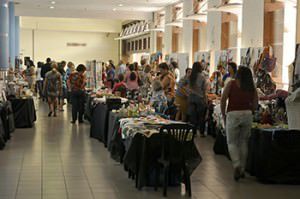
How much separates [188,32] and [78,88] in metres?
5.68

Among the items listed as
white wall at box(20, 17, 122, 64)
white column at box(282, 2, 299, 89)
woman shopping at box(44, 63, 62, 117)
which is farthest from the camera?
white wall at box(20, 17, 122, 64)

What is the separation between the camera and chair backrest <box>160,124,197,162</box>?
19.2 ft

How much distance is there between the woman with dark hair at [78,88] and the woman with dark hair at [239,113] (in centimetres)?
602

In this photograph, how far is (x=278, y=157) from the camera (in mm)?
6648

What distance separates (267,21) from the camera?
35.9 feet

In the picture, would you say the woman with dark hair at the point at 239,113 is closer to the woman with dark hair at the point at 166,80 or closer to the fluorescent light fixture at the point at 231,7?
the woman with dark hair at the point at 166,80

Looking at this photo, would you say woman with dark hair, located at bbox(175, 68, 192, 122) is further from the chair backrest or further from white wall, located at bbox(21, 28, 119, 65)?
white wall, located at bbox(21, 28, 119, 65)

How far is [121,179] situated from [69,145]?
2.88 metres

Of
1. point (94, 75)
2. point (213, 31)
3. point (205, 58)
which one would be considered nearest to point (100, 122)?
point (205, 58)

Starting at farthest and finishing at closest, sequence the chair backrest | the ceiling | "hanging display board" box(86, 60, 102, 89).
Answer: the ceiling → "hanging display board" box(86, 60, 102, 89) → the chair backrest

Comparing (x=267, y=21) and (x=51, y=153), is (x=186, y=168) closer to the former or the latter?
(x=51, y=153)

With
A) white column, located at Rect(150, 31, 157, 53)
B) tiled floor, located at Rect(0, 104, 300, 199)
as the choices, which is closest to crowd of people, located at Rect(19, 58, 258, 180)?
tiled floor, located at Rect(0, 104, 300, 199)

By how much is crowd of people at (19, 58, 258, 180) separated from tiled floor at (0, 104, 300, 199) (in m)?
0.48

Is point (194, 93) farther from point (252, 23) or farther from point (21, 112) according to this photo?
point (21, 112)
